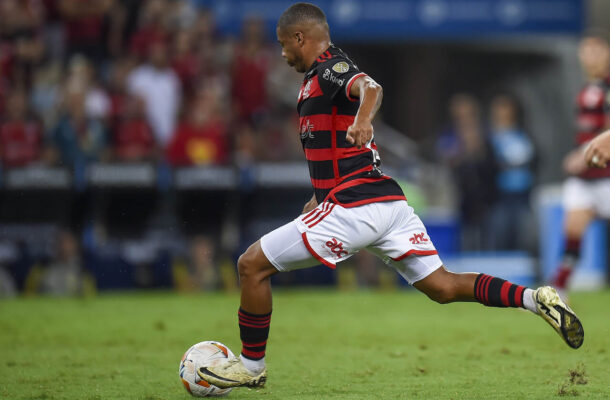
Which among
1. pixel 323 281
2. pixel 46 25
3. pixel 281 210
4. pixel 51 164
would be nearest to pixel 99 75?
pixel 46 25

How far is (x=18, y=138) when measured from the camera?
42.7 feet

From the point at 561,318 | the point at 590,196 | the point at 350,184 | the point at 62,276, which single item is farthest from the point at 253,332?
the point at 62,276

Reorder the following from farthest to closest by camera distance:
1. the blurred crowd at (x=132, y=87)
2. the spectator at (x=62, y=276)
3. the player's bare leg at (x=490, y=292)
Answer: the blurred crowd at (x=132, y=87) < the spectator at (x=62, y=276) < the player's bare leg at (x=490, y=292)

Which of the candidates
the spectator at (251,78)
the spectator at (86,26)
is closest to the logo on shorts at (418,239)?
the spectator at (251,78)

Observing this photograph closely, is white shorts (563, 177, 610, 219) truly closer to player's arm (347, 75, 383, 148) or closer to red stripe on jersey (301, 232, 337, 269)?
red stripe on jersey (301, 232, 337, 269)

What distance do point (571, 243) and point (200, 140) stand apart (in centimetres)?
520

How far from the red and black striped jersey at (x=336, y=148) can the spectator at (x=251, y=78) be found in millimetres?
8553

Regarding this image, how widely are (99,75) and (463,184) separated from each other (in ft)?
17.7

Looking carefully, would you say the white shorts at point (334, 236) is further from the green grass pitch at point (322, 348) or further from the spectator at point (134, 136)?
the spectator at point (134, 136)

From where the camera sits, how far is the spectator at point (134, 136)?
13.2m

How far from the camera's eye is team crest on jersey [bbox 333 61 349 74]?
5695mm

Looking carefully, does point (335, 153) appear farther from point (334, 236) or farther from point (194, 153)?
point (194, 153)

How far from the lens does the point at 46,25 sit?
14.7m

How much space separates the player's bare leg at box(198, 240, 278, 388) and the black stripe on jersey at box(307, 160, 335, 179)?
0.55 meters
